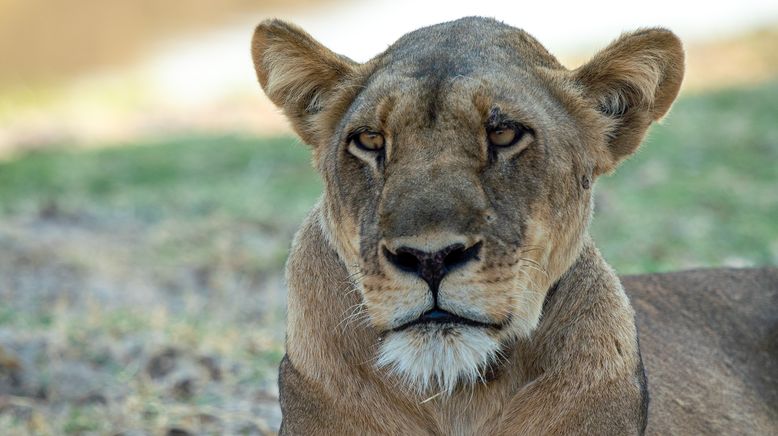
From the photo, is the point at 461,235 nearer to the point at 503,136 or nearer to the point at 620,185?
the point at 503,136

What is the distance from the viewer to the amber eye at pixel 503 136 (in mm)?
3404

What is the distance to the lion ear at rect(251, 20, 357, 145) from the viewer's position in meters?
3.81

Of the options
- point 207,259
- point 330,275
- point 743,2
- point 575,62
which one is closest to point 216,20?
point 743,2

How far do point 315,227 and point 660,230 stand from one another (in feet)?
19.2

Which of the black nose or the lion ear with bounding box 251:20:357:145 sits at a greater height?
the lion ear with bounding box 251:20:357:145

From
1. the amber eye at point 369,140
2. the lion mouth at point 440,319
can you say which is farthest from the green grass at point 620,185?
the lion mouth at point 440,319

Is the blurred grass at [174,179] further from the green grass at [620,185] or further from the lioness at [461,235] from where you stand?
the lioness at [461,235]

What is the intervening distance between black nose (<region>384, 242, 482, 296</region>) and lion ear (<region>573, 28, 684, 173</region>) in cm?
82

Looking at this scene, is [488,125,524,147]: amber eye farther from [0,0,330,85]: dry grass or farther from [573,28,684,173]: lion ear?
[0,0,330,85]: dry grass

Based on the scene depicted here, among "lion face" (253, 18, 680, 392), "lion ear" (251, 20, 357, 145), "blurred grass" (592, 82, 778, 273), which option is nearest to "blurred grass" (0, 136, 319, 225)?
"blurred grass" (592, 82, 778, 273)

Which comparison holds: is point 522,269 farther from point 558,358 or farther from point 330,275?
point 330,275

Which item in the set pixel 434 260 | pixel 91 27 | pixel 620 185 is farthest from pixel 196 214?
pixel 91 27

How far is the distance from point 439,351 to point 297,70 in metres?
1.12

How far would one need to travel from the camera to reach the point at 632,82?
371cm
